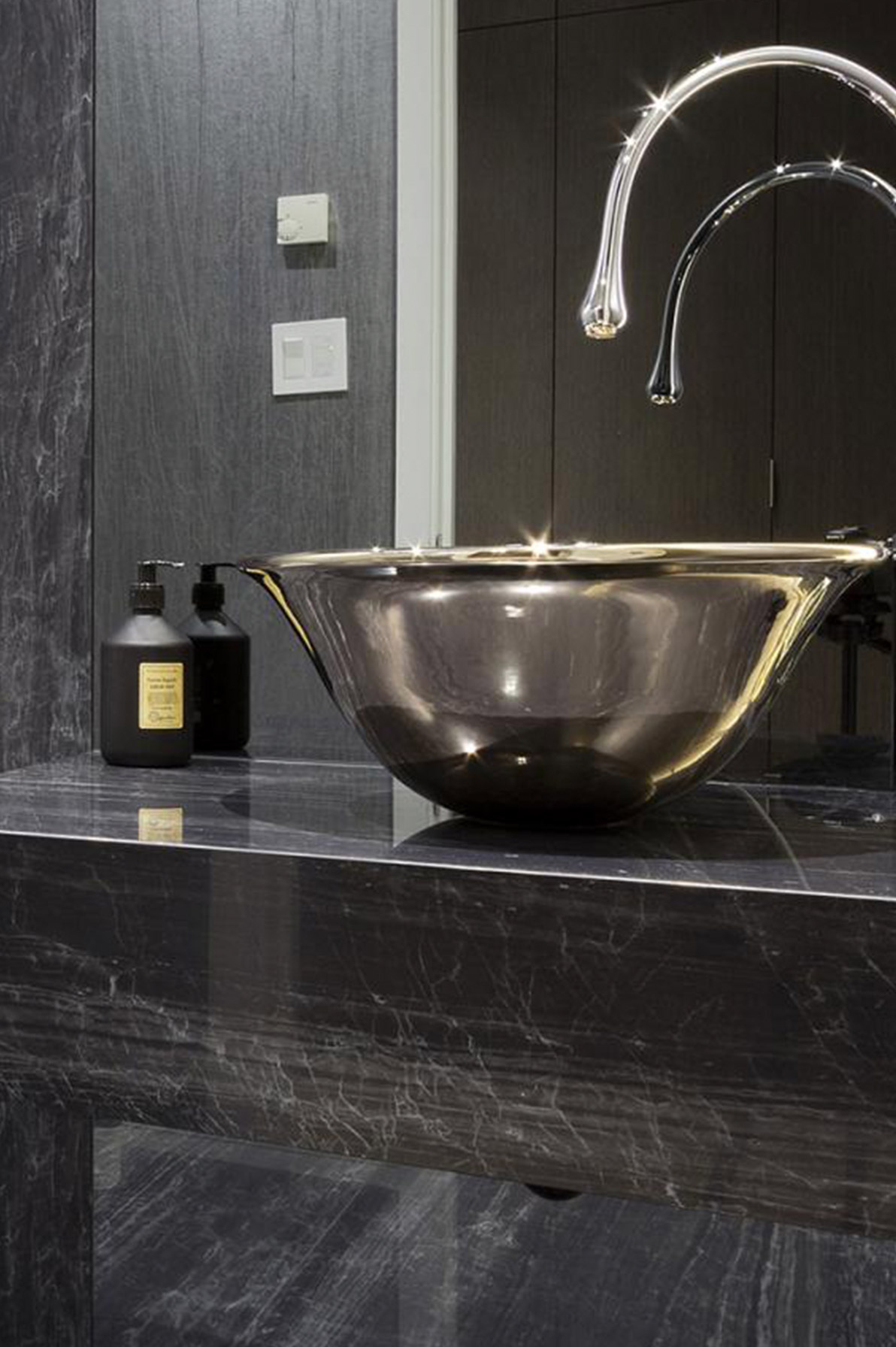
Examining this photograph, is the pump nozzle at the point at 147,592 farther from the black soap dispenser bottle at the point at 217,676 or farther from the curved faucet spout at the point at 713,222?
the curved faucet spout at the point at 713,222

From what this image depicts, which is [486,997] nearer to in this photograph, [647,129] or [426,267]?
[647,129]

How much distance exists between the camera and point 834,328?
123 cm

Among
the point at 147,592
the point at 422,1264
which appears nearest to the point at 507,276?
the point at 147,592

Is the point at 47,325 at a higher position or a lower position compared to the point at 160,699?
higher

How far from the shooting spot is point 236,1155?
56.3 inches

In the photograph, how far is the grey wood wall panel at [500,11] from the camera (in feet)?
4.33

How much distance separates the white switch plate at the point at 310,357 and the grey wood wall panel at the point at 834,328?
48 centimetres

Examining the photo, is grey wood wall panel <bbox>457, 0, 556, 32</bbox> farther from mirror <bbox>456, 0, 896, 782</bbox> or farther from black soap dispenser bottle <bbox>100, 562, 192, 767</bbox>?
black soap dispenser bottle <bbox>100, 562, 192, 767</bbox>

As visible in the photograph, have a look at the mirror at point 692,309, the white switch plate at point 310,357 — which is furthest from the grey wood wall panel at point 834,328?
the white switch plate at point 310,357

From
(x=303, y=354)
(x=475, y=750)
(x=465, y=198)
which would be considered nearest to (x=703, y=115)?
(x=465, y=198)

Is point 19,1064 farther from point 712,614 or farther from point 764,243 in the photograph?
point 764,243

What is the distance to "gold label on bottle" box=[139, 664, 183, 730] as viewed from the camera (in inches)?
50.3

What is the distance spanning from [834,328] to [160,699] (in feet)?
2.45

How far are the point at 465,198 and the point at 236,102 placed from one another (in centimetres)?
32
